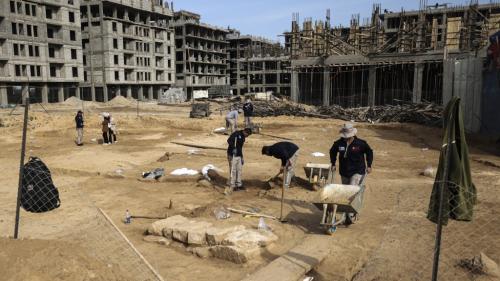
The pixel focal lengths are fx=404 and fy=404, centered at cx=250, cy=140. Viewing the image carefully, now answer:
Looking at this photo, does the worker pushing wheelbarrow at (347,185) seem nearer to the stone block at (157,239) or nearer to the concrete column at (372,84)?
the stone block at (157,239)

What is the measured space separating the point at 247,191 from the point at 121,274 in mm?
5771

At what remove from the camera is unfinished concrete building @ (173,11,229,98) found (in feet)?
264

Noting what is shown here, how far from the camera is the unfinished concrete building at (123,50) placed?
5991 centimetres

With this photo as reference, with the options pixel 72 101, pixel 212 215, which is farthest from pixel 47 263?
pixel 72 101

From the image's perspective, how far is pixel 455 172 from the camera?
4.56 metres

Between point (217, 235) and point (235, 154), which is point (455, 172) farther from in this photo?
point (235, 154)

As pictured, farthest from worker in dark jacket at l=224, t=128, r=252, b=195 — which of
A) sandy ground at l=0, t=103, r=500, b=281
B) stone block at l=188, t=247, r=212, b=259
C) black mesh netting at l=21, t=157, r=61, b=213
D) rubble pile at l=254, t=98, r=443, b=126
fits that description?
rubble pile at l=254, t=98, r=443, b=126

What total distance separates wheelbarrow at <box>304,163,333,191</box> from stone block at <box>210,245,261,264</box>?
176 inches

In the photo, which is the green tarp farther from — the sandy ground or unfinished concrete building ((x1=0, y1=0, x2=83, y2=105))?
unfinished concrete building ((x1=0, y1=0, x2=83, y2=105))

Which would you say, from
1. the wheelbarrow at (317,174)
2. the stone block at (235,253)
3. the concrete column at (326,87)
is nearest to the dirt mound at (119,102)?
the concrete column at (326,87)

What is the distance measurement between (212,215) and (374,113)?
21.3 meters

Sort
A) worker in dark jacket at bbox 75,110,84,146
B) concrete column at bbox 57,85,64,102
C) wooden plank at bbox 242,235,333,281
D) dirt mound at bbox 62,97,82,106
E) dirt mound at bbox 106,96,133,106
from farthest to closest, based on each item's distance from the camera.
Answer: concrete column at bbox 57,85,64,102 < dirt mound at bbox 106,96,133,106 < dirt mound at bbox 62,97,82,106 < worker in dark jacket at bbox 75,110,84,146 < wooden plank at bbox 242,235,333,281

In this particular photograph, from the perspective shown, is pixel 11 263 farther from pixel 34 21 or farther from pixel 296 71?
pixel 34 21

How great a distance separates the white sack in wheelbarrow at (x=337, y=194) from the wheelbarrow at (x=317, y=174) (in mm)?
3097
